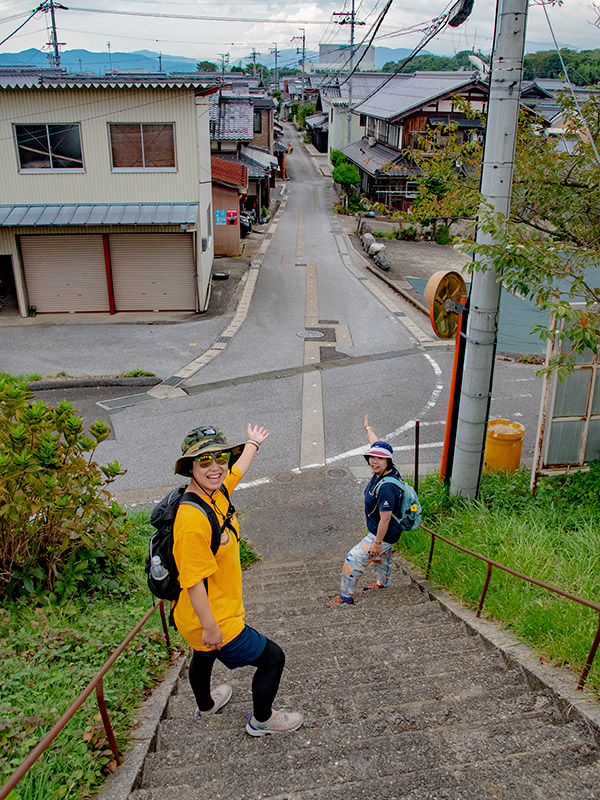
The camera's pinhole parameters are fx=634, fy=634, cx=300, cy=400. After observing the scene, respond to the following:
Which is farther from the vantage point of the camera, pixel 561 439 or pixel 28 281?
pixel 28 281

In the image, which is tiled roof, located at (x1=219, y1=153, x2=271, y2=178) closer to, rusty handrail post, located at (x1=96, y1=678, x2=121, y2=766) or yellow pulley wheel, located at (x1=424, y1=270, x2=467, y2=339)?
yellow pulley wheel, located at (x1=424, y1=270, x2=467, y2=339)

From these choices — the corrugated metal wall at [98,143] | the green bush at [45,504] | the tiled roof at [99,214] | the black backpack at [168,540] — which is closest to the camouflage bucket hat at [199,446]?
the black backpack at [168,540]

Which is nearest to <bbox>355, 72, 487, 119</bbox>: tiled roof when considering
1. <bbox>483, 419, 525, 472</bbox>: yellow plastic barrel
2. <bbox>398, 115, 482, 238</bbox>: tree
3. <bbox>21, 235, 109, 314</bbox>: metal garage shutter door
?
<bbox>21, 235, 109, 314</bbox>: metal garage shutter door

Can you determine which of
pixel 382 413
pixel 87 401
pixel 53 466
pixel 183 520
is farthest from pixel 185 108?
pixel 183 520

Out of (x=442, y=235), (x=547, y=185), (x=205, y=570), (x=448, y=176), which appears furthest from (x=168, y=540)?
(x=442, y=235)

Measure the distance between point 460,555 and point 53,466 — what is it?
3777mm

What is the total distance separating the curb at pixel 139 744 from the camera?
3.13 metres

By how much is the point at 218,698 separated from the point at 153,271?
16.5 metres

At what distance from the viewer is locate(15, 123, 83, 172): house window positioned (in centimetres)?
1739

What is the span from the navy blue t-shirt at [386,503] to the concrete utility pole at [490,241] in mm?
1833

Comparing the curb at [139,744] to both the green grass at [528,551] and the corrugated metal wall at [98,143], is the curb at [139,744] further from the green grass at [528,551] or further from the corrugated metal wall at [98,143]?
the corrugated metal wall at [98,143]

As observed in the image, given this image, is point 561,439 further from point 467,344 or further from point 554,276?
point 554,276

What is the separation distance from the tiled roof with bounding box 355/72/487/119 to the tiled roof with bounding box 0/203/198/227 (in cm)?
1891

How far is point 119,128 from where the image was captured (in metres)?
17.5
